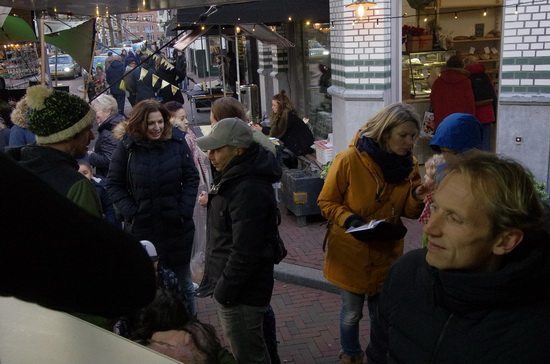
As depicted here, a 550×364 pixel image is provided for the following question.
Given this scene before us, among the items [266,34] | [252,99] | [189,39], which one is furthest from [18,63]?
[266,34]

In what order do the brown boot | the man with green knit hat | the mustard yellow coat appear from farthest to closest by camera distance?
the brown boot < the mustard yellow coat < the man with green knit hat

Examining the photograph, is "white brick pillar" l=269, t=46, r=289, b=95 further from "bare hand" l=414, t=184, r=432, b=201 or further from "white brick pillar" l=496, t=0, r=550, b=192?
"bare hand" l=414, t=184, r=432, b=201

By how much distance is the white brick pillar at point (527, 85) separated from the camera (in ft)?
22.6

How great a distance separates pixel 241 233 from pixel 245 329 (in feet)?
2.08

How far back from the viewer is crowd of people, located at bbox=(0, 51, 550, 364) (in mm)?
665

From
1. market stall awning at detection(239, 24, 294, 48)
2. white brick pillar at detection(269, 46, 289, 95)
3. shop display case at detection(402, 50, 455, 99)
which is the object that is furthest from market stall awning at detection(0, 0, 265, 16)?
white brick pillar at detection(269, 46, 289, 95)

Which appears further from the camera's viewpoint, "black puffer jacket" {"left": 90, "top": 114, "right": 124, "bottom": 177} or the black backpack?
the black backpack

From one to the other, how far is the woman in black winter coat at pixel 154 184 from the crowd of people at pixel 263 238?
Result: 0.04ft

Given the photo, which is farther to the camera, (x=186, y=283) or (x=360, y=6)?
(x=360, y=6)

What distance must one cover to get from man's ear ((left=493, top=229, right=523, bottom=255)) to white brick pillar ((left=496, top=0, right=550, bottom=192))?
5878 mm

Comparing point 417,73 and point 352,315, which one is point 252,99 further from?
point 352,315

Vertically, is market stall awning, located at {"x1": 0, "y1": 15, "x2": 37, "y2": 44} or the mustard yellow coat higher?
market stall awning, located at {"x1": 0, "y1": 15, "x2": 37, "y2": 44}

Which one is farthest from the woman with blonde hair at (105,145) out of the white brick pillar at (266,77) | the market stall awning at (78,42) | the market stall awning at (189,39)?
the white brick pillar at (266,77)

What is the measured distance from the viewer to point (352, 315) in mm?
3797
